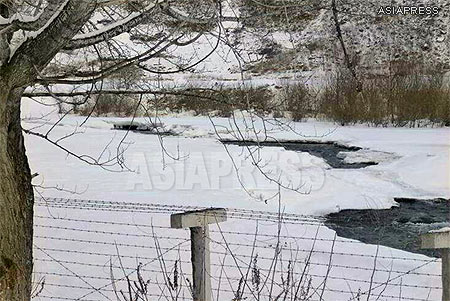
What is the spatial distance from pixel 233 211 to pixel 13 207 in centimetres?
382

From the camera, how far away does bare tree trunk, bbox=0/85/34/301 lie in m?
3.10

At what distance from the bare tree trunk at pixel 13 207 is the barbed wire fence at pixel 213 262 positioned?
81cm

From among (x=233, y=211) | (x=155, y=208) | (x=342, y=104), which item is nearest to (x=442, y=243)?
(x=155, y=208)

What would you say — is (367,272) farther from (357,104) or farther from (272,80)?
(272,80)

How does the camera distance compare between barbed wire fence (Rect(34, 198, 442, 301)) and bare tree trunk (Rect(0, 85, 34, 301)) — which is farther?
barbed wire fence (Rect(34, 198, 442, 301))

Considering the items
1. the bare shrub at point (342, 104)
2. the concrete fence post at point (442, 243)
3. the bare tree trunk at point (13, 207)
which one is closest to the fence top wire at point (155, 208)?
the bare tree trunk at point (13, 207)

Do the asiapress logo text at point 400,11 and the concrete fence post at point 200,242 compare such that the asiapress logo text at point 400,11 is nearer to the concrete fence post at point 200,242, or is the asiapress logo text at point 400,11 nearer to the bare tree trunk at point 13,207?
the concrete fence post at point 200,242

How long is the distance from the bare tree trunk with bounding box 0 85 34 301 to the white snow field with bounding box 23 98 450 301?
18.3 inches

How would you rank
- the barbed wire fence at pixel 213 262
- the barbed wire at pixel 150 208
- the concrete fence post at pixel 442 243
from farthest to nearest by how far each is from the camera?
the barbed wire at pixel 150 208 < the barbed wire fence at pixel 213 262 < the concrete fence post at pixel 442 243

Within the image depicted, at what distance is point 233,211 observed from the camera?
6.84 meters

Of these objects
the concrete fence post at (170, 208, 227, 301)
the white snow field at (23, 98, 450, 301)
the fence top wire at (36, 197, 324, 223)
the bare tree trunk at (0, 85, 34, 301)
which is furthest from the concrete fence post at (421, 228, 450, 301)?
the bare tree trunk at (0, 85, 34, 301)

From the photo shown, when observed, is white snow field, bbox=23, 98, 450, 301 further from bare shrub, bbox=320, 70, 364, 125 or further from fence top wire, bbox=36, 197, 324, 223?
bare shrub, bbox=320, 70, 364, 125

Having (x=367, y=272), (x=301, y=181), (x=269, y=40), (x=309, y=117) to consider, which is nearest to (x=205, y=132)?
(x=309, y=117)

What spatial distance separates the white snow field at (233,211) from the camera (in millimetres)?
4637
